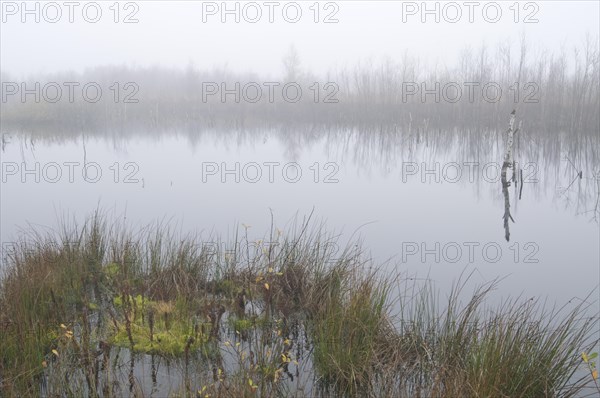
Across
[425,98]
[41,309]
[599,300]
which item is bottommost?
[599,300]

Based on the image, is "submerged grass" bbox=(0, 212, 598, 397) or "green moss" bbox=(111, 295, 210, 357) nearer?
"submerged grass" bbox=(0, 212, 598, 397)

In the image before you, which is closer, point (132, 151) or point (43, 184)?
point (43, 184)

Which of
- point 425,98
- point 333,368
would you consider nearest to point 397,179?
point 333,368

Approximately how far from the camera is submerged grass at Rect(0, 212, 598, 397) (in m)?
2.87

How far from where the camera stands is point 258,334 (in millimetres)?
3900

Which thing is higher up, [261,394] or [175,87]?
[175,87]

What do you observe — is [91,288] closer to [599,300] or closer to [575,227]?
[599,300]

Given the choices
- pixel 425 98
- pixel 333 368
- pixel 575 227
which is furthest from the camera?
pixel 425 98

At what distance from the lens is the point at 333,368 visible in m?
3.29

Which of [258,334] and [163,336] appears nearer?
[163,336]

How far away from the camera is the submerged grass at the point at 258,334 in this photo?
113 inches

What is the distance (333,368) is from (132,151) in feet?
45.1

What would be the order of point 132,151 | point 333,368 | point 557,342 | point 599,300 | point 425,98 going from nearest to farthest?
point 557,342 → point 333,368 → point 599,300 → point 132,151 → point 425,98

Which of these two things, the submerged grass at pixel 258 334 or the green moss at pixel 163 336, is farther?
the green moss at pixel 163 336
